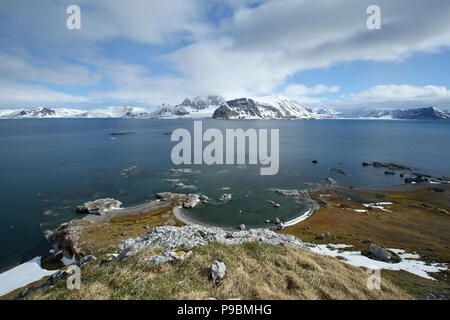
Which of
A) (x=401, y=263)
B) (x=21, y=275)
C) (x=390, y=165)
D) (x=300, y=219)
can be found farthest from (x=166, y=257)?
(x=390, y=165)

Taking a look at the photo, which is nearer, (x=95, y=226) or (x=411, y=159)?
(x=95, y=226)

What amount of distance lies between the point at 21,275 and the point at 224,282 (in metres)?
28.0

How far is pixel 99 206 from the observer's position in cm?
3806

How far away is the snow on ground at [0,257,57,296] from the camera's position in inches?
819

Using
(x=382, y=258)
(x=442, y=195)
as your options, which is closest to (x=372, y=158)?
(x=442, y=195)

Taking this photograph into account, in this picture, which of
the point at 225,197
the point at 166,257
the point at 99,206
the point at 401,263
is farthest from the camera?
the point at 225,197

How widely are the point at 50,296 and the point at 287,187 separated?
48641mm

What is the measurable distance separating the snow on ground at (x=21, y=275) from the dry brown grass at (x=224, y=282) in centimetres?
1771

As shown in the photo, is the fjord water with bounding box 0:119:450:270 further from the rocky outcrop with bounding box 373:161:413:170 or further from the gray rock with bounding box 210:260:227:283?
the gray rock with bounding box 210:260:227:283

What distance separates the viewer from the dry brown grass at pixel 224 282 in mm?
9016

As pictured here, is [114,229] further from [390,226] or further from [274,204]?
[390,226]

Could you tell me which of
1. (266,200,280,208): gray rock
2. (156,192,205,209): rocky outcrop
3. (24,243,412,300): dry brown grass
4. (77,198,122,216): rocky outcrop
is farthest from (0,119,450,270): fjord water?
(24,243,412,300): dry brown grass

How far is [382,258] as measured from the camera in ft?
73.2
